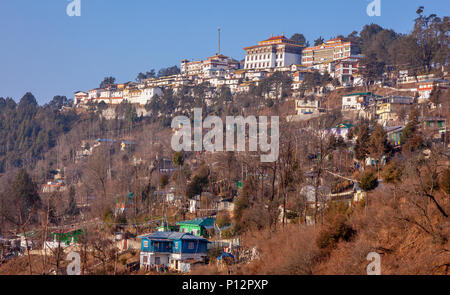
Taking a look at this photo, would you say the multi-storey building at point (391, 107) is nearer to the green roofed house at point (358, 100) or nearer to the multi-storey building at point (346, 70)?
the green roofed house at point (358, 100)

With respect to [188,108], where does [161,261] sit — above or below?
below

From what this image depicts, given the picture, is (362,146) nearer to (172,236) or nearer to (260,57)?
(172,236)

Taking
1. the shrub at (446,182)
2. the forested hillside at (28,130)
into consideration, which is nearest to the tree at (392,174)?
the shrub at (446,182)

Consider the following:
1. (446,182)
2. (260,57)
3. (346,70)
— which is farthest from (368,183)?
(260,57)
